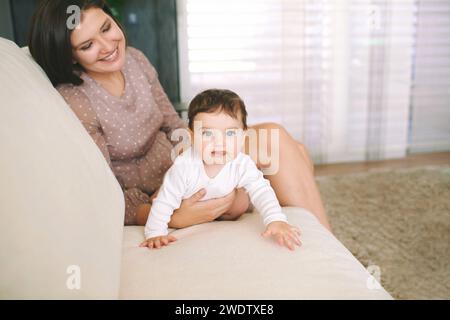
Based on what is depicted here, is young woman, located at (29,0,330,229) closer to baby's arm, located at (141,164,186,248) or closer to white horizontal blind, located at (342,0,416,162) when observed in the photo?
baby's arm, located at (141,164,186,248)

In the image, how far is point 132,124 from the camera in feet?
4.64

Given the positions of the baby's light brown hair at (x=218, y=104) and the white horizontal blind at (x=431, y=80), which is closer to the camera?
the baby's light brown hair at (x=218, y=104)

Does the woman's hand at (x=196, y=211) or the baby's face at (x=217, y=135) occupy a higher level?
the baby's face at (x=217, y=135)

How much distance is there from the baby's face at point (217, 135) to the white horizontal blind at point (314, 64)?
77.1 inches

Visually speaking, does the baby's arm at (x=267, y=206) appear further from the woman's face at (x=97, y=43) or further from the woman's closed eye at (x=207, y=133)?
the woman's face at (x=97, y=43)

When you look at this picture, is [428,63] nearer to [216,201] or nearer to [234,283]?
[216,201]

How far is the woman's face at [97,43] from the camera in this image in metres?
1.28

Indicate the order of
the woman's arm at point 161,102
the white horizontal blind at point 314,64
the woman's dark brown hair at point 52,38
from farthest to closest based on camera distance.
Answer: the white horizontal blind at point 314,64 < the woman's arm at point 161,102 < the woman's dark brown hair at point 52,38

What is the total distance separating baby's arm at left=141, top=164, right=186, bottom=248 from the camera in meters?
1.14

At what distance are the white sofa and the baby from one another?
0.05 meters

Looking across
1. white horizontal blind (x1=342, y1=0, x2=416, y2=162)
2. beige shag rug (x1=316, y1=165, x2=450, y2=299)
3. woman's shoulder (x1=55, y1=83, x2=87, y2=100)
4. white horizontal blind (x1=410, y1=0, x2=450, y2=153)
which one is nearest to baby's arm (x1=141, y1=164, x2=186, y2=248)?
woman's shoulder (x1=55, y1=83, x2=87, y2=100)

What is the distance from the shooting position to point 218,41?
300cm

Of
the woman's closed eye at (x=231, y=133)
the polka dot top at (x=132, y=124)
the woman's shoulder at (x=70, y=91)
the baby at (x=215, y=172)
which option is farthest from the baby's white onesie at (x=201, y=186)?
the woman's shoulder at (x=70, y=91)

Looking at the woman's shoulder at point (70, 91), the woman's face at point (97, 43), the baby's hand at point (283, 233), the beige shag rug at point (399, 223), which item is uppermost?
the woman's face at point (97, 43)
